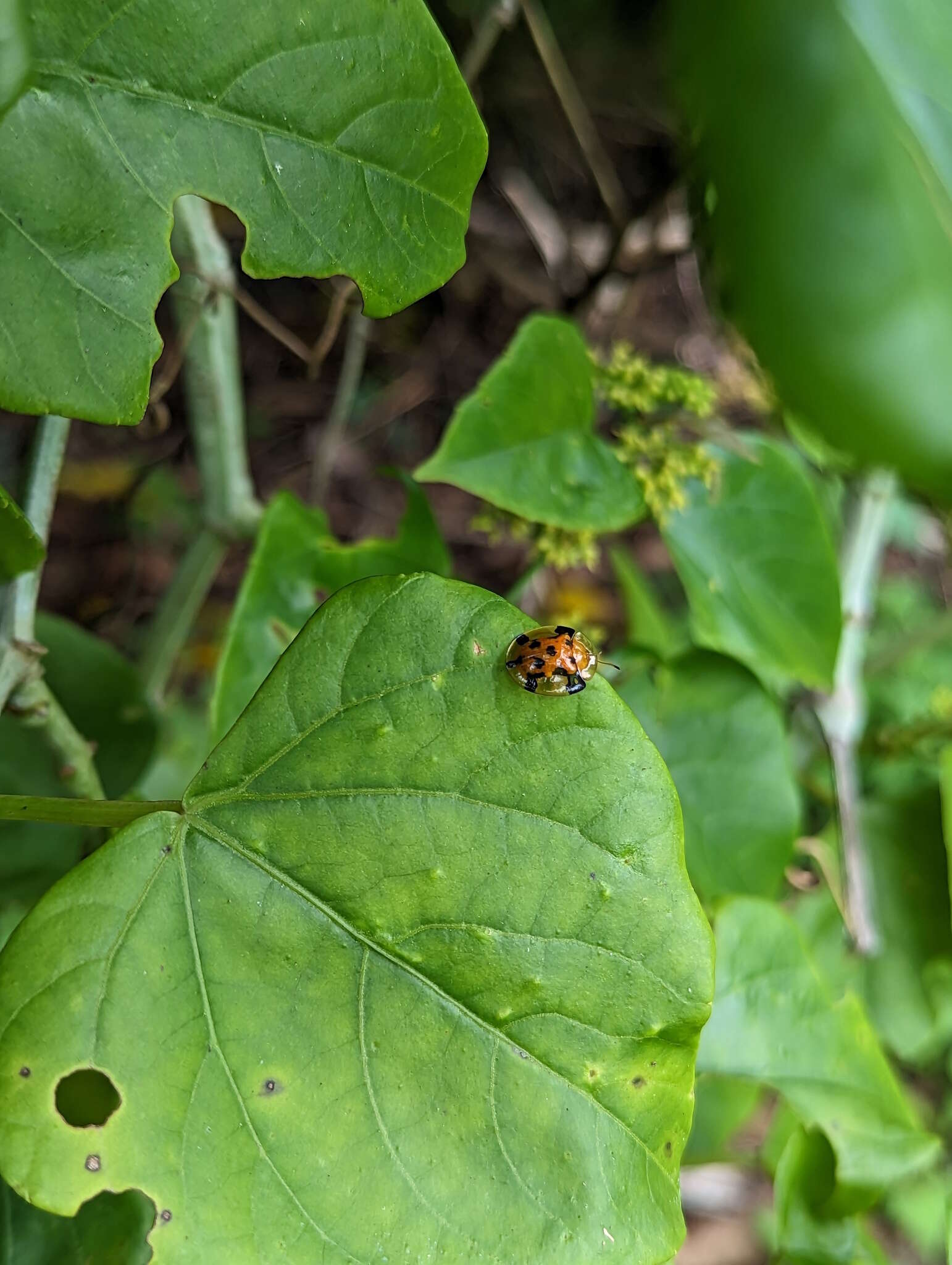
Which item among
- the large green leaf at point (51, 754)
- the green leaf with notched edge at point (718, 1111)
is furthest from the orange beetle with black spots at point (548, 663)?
the green leaf with notched edge at point (718, 1111)

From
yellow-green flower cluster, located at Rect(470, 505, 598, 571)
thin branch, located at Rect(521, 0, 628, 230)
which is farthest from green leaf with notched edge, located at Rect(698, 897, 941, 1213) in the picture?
thin branch, located at Rect(521, 0, 628, 230)

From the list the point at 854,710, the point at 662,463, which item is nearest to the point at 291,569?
the point at 662,463

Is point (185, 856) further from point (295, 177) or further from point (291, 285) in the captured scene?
point (291, 285)

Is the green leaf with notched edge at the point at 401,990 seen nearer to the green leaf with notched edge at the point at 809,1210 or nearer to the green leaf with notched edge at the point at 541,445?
the green leaf with notched edge at the point at 541,445

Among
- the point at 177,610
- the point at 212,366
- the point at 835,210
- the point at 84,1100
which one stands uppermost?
the point at 835,210

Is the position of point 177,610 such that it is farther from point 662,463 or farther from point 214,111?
point 214,111

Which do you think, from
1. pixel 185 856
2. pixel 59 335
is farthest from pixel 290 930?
pixel 59 335
